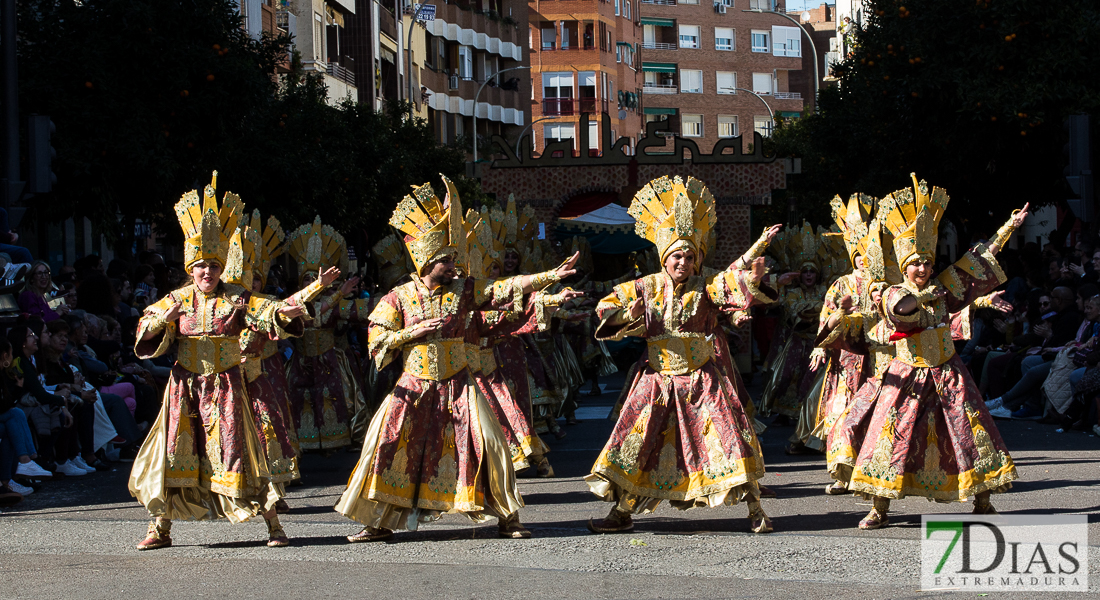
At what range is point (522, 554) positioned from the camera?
25.8 feet

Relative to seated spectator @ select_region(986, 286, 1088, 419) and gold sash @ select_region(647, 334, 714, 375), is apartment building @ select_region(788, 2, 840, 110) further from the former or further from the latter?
gold sash @ select_region(647, 334, 714, 375)

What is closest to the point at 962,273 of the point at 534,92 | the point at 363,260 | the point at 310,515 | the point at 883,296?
the point at 883,296

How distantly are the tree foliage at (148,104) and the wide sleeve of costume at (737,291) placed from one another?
421 inches

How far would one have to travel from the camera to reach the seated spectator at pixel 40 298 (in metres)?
12.3

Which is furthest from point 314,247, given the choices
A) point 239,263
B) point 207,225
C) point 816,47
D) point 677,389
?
point 816,47

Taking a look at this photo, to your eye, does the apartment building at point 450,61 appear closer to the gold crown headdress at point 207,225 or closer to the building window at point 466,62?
the building window at point 466,62

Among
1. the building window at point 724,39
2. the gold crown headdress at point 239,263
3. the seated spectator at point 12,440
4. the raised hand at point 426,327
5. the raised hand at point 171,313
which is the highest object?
the building window at point 724,39

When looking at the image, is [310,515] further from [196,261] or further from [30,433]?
[30,433]

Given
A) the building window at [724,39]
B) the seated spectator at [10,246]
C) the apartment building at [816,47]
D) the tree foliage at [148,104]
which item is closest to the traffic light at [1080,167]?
the seated spectator at [10,246]

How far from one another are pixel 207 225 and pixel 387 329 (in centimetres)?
115

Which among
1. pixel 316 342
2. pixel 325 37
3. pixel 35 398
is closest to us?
pixel 35 398

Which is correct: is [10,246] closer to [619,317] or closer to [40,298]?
[40,298]

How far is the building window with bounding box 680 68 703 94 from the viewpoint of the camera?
8212cm

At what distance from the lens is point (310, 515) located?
952cm
